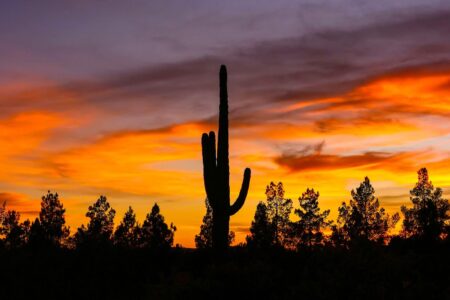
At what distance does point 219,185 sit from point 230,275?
955cm

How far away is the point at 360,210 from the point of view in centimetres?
6181

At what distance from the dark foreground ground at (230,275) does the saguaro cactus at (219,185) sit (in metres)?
2.39

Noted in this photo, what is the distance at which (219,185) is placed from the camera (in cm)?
2306

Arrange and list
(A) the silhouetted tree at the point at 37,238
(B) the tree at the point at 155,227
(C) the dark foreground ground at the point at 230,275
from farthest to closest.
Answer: (B) the tree at the point at 155,227
(A) the silhouetted tree at the point at 37,238
(C) the dark foreground ground at the point at 230,275

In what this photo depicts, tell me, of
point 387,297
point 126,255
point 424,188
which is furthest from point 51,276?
point 424,188

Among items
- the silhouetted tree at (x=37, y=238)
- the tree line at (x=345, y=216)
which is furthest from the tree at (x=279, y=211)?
the silhouetted tree at (x=37, y=238)

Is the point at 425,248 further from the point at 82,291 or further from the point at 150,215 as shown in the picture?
the point at 150,215

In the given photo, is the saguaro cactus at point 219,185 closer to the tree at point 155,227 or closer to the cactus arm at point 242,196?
the cactus arm at point 242,196

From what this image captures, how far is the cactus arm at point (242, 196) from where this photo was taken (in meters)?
23.4

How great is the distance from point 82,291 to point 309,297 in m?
6.53

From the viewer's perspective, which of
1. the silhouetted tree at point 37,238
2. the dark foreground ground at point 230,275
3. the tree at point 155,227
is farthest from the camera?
the tree at point 155,227

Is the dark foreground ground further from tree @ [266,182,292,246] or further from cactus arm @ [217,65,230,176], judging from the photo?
tree @ [266,182,292,246]

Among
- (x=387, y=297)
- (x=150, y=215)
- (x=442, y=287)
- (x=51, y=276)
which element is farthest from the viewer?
(x=150, y=215)

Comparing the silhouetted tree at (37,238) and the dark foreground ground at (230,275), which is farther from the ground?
the silhouetted tree at (37,238)
